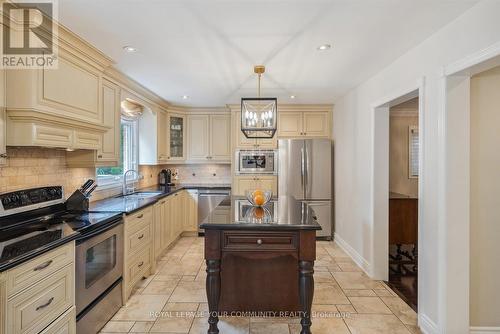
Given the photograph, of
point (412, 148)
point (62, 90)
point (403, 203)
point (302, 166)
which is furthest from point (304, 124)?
point (62, 90)

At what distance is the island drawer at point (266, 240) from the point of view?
211cm

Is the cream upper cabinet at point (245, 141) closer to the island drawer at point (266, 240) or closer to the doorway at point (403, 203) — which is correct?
the doorway at point (403, 203)

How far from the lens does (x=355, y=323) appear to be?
2420 mm

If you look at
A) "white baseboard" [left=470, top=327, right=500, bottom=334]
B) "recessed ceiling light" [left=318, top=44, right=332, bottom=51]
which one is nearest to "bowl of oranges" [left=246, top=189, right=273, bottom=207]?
"recessed ceiling light" [left=318, top=44, right=332, bottom=51]

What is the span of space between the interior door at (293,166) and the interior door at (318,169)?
87 millimetres

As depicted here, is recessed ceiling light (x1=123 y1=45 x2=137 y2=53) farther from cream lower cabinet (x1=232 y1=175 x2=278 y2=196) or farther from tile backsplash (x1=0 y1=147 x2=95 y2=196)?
cream lower cabinet (x1=232 y1=175 x2=278 y2=196)

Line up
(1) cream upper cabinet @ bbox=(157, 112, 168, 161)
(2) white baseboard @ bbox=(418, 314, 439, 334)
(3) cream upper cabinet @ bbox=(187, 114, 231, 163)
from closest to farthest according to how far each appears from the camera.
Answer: (2) white baseboard @ bbox=(418, 314, 439, 334) < (1) cream upper cabinet @ bbox=(157, 112, 168, 161) < (3) cream upper cabinet @ bbox=(187, 114, 231, 163)

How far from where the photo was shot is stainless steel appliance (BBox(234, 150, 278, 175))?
498 centimetres

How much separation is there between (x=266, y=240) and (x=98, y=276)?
140 centimetres

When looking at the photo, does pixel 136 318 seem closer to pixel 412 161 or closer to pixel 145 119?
pixel 145 119

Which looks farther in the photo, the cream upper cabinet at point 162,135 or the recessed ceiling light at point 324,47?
the cream upper cabinet at point 162,135

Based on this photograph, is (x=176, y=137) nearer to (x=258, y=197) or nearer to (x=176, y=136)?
(x=176, y=136)

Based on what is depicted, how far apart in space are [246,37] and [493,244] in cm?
260

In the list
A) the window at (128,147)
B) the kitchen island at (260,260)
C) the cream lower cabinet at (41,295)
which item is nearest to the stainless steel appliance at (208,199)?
the window at (128,147)
